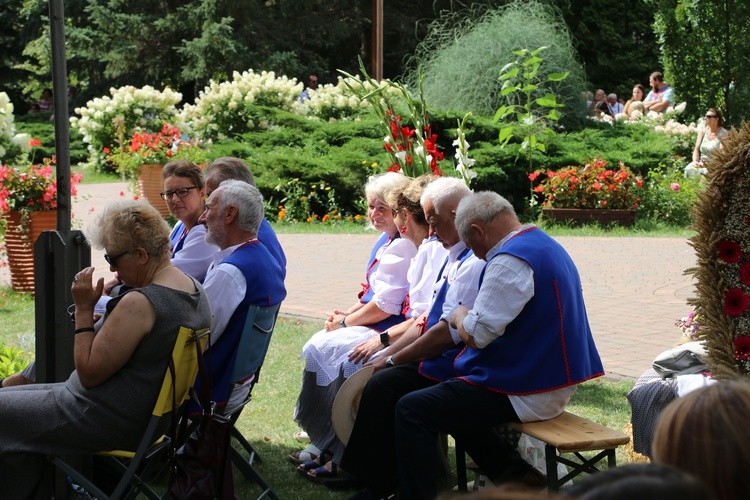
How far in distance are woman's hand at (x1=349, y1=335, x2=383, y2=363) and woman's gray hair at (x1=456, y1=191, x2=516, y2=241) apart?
3.21 ft

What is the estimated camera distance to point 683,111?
62.8 feet

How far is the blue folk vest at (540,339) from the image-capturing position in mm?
4117

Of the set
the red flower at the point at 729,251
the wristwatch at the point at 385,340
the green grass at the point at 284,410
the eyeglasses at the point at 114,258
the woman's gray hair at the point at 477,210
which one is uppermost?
the woman's gray hair at the point at 477,210

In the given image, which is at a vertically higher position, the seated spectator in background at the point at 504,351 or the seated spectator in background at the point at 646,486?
the seated spectator in background at the point at 646,486

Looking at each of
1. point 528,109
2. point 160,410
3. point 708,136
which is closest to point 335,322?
point 160,410

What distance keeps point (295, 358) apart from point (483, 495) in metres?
6.12

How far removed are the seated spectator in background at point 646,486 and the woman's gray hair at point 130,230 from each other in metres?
2.92

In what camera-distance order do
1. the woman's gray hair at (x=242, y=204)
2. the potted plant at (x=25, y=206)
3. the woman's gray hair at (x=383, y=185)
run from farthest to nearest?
the potted plant at (x=25, y=206)
the woman's gray hair at (x=383, y=185)
the woman's gray hair at (x=242, y=204)

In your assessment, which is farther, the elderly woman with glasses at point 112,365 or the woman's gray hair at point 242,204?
the woman's gray hair at point 242,204

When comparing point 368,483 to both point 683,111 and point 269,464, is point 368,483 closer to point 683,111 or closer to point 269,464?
point 269,464

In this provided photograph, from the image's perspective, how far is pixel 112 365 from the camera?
387 centimetres

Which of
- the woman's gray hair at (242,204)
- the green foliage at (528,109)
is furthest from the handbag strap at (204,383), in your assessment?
the green foliage at (528,109)

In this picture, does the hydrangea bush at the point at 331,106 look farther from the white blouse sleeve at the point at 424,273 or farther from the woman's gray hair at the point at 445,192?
the woman's gray hair at the point at 445,192

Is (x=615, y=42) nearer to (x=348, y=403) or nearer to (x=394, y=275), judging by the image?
(x=394, y=275)
